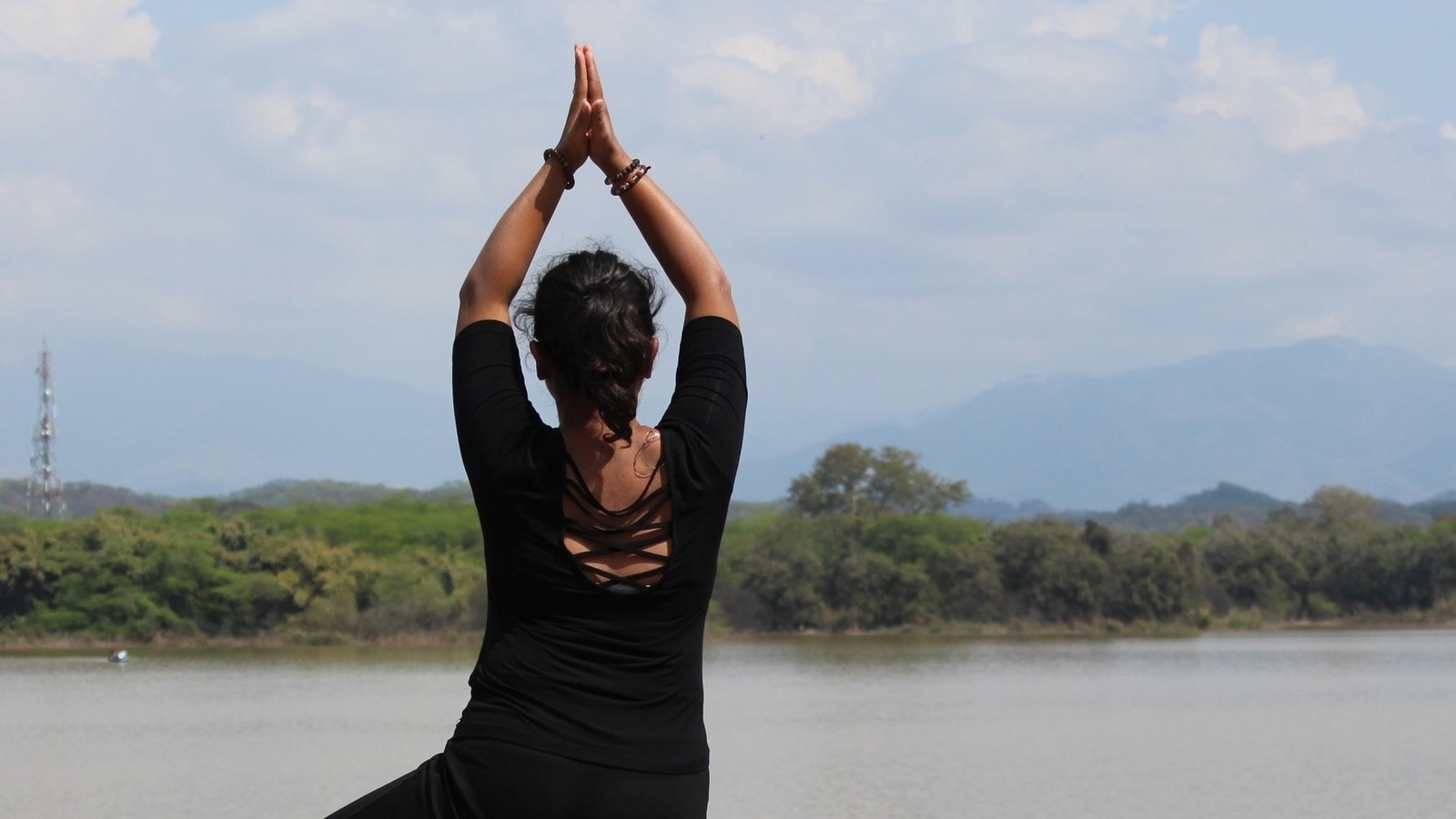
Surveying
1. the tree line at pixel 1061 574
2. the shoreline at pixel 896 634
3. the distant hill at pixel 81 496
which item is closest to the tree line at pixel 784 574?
the tree line at pixel 1061 574

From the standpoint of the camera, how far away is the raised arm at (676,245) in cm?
225

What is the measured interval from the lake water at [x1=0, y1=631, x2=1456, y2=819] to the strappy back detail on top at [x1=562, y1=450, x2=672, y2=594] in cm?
1539

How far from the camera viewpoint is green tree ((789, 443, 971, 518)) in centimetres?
7100

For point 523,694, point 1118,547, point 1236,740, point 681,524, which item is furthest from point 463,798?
point 1118,547

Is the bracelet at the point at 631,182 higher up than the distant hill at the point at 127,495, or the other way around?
the distant hill at the point at 127,495

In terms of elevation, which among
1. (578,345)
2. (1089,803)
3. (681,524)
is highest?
(578,345)

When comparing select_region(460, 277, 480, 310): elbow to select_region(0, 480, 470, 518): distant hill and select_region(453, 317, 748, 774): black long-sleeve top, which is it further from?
select_region(0, 480, 470, 518): distant hill

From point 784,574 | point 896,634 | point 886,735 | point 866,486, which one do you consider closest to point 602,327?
point 886,735

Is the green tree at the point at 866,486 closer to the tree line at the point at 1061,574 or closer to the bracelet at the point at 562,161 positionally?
the tree line at the point at 1061,574

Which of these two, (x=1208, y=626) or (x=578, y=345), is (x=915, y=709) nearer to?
(x=578, y=345)

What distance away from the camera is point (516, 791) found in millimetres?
2020

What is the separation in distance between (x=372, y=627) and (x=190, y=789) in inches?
1427

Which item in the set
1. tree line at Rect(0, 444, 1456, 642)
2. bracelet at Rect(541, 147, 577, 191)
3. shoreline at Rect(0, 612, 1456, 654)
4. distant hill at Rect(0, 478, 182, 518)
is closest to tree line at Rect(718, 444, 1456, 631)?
tree line at Rect(0, 444, 1456, 642)

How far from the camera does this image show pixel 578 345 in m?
2.15
